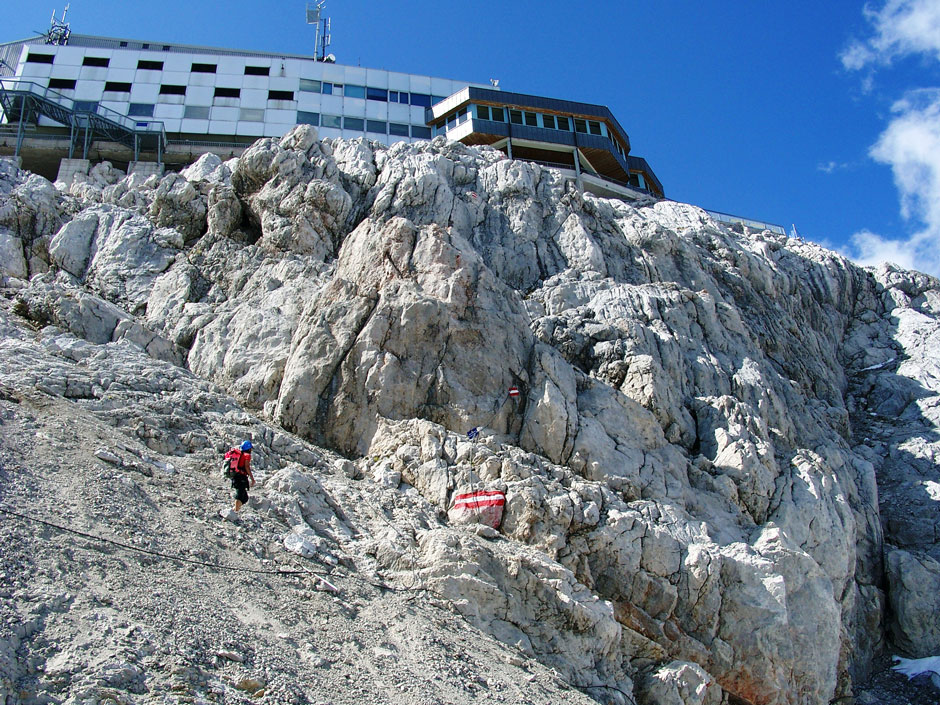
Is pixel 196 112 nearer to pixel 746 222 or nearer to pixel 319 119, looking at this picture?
pixel 319 119

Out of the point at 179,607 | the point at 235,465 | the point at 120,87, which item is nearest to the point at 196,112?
the point at 120,87

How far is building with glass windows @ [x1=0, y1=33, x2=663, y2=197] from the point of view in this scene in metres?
44.6

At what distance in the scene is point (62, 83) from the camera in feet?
155

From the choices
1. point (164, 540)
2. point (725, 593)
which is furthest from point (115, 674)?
point (725, 593)

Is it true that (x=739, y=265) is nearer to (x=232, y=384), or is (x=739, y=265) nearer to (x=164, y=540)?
(x=232, y=384)

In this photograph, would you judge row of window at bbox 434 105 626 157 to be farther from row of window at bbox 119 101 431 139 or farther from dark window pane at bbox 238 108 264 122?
dark window pane at bbox 238 108 264 122

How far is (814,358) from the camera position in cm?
3281

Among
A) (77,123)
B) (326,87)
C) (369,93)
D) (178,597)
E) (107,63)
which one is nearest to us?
(178,597)

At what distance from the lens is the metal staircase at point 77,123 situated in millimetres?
39303

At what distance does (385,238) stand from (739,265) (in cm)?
1961

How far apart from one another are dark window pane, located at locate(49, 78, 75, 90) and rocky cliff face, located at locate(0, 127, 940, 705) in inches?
718

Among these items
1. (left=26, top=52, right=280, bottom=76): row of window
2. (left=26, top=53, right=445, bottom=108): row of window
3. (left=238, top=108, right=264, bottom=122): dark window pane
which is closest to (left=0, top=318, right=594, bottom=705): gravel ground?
(left=238, top=108, right=264, bottom=122): dark window pane

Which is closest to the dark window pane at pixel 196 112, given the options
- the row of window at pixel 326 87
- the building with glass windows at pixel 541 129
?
the row of window at pixel 326 87

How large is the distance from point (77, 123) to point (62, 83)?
31.7 ft
